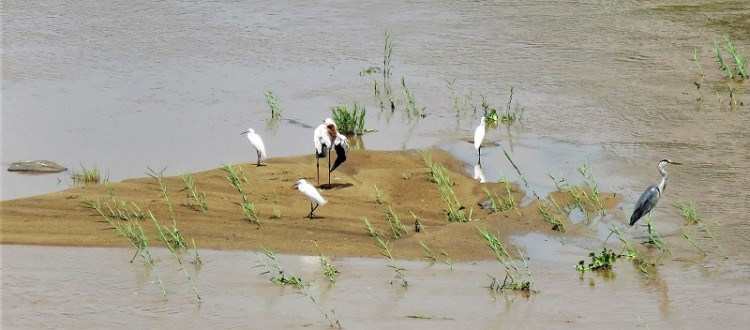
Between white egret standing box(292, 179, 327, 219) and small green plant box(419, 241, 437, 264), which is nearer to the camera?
small green plant box(419, 241, 437, 264)

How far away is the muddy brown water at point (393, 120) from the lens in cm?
791

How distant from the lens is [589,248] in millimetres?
9383

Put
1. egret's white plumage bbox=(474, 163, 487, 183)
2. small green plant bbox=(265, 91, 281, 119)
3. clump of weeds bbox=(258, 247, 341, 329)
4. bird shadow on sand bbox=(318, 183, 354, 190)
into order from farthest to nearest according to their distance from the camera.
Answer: small green plant bbox=(265, 91, 281, 119) < egret's white plumage bbox=(474, 163, 487, 183) < bird shadow on sand bbox=(318, 183, 354, 190) < clump of weeds bbox=(258, 247, 341, 329)

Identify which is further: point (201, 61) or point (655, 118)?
point (201, 61)

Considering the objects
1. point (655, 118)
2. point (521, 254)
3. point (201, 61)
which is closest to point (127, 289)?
point (521, 254)

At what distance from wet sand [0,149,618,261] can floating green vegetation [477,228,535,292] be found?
0.84 feet

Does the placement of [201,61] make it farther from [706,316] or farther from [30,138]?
[706,316]

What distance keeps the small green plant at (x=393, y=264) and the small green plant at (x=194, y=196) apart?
1.61 metres

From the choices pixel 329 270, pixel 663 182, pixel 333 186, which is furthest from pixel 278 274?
pixel 663 182

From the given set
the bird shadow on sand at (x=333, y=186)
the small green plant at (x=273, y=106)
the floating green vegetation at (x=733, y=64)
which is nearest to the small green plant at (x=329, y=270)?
the bird shadow on sand at (x=333, y=186)

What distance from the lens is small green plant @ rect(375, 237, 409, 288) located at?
8.32 metres

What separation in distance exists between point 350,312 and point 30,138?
6.12 metres

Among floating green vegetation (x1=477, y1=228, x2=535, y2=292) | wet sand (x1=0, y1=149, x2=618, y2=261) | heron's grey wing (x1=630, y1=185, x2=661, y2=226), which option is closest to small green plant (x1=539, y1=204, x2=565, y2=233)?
wet sand (x1=0, y1=149, x2=618, y2=261)

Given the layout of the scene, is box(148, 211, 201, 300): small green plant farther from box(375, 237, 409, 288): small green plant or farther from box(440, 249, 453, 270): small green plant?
box(440, 249, 453, 270): small green plant
